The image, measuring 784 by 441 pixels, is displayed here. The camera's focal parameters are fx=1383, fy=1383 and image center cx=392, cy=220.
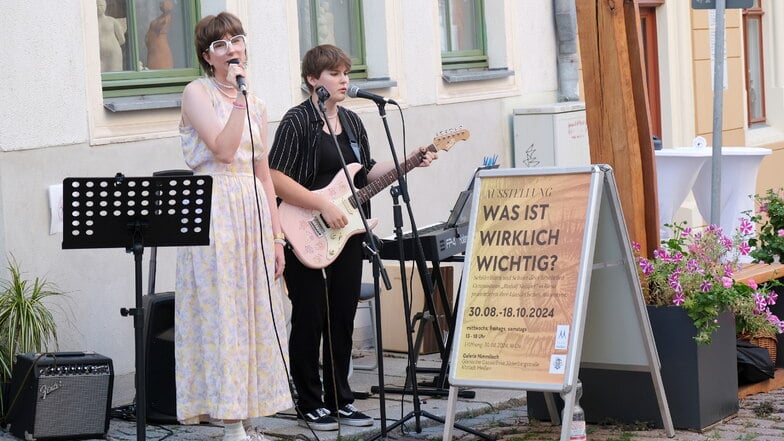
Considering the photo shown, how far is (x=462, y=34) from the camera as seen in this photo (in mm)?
10945

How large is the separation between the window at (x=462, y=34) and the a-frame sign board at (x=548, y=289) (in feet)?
15.5

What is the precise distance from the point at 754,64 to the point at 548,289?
479 inches

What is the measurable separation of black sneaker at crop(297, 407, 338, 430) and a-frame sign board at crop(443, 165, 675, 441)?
908 mm

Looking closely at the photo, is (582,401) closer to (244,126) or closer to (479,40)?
(244,126)

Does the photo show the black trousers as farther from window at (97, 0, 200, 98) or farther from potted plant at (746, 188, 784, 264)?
potted plant at (746, 188, 784, 264)

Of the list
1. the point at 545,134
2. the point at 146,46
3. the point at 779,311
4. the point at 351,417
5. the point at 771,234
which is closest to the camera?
the point at 351,417

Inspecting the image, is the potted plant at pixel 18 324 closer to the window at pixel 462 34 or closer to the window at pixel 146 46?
the window at pixel 146 46

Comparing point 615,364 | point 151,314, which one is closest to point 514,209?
point 615,364

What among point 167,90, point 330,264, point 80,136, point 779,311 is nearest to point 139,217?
point 330,264

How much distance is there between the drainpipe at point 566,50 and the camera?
37.6 feet

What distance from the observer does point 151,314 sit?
6.34 m

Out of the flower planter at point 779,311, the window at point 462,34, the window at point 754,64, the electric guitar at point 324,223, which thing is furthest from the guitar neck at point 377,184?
the window at point 754,64

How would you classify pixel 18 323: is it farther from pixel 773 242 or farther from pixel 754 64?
pixel 754 64

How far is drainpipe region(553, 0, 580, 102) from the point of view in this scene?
11.4 metres
